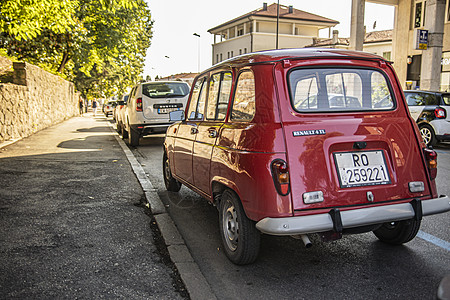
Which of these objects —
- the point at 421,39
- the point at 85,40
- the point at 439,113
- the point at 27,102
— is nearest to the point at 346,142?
the point at 439,113

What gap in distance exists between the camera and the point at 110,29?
24.5 m

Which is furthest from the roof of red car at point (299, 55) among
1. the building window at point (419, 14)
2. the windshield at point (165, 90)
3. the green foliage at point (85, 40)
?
the building window at point (419, 14)

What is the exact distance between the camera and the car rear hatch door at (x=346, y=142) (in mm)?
3404

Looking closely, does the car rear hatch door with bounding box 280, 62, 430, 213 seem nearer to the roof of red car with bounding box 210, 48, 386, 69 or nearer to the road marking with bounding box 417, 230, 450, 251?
the roof of red car with bounding box 210, 48, 386, 69

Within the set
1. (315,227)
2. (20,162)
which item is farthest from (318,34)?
(315,227)

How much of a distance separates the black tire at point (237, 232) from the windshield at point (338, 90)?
1.02m

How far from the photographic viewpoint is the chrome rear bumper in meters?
3.23

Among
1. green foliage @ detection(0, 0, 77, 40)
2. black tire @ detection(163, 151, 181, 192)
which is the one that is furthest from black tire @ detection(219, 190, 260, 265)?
green foliage @ detection(0, 0, 77, 40)

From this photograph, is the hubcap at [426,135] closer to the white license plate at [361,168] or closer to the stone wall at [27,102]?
the white license plate at [361,168]

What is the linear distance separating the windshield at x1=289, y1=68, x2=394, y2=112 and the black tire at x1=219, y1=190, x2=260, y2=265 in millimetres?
1019

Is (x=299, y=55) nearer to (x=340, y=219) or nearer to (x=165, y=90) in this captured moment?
(x=340, y=219)

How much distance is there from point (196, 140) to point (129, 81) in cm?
4272

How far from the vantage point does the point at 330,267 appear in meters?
3.84

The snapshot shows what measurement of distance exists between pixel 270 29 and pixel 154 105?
180 ft
